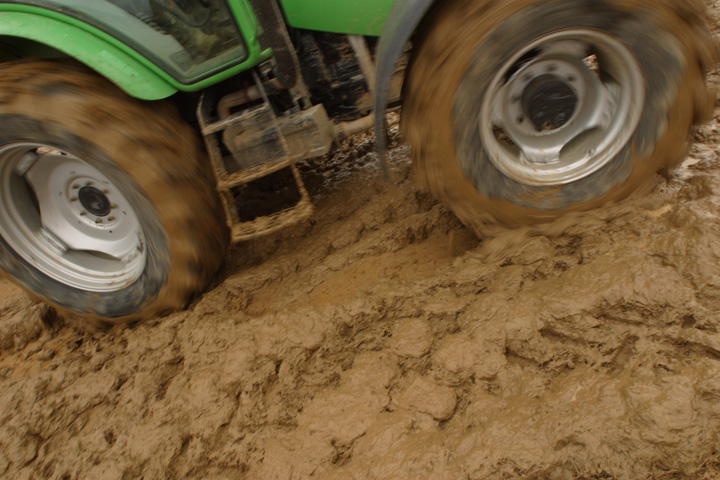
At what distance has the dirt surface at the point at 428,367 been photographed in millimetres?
1560

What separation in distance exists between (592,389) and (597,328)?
263mm

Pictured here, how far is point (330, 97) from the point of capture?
2.39m

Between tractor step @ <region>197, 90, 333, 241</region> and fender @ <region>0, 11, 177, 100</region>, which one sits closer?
fender @ <region>0, 11, 177, 100</region>

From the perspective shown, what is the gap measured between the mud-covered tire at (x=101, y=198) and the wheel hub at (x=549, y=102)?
1482 millimetres

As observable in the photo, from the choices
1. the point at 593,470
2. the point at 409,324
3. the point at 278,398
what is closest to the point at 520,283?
the point at 409,324

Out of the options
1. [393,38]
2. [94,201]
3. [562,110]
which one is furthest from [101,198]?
[562,110]

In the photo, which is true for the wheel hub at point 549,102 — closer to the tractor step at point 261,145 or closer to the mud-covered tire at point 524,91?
the mud-covered tire at point 524,91

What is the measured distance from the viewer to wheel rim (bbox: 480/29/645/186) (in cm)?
197

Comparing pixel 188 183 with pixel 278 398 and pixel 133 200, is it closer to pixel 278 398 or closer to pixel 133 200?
pixel 133 200

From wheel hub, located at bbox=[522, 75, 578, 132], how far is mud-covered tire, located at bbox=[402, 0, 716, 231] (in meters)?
0.03

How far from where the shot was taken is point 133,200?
6.98ft

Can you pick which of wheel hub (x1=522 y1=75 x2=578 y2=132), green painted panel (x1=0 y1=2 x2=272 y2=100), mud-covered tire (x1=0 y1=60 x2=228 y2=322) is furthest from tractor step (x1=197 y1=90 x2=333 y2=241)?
wheel hub (x1=522 y1=75 x2=578 y2=132)

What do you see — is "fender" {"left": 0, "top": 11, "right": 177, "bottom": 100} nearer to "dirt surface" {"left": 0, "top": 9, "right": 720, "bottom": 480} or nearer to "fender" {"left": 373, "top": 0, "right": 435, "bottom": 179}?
"fender" {"left": 373, "top": 0, "right": 435, "bottom": 179}

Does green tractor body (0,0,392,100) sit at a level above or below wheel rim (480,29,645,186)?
above
